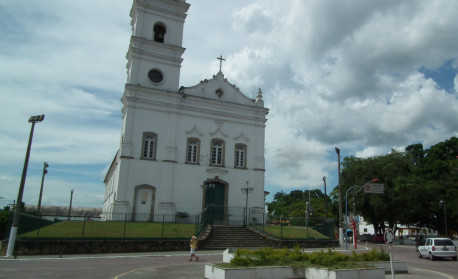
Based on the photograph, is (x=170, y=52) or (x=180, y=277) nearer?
(x=180, y=277)

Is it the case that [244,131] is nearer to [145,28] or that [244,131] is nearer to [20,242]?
[145,28]

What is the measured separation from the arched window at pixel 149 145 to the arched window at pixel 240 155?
23.2ft

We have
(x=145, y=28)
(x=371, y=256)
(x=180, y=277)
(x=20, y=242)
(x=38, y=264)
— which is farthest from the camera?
(x=145, y=28)

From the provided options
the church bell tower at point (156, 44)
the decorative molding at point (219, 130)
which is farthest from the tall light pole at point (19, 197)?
the decorative molding at point (219, 130)

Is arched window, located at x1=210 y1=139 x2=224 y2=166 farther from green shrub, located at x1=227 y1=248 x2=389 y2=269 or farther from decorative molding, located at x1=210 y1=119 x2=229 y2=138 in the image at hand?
green shrub, located at x1=227 y1=248 x2=389 y2=269

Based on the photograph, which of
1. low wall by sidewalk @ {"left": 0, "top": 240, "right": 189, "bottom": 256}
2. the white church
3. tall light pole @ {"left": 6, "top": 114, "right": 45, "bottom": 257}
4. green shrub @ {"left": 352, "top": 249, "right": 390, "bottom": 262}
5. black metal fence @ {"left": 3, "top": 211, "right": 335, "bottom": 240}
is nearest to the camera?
green shrub @ {"left": 352, "top": 249, "right": 390, "bottom": 262}

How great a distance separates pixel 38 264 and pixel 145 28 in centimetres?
2244

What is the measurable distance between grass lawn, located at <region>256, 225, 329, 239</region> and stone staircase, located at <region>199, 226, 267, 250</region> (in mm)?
1358

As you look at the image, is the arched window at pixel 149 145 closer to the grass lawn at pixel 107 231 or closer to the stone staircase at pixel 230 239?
the grass lawn at pixel 107 231

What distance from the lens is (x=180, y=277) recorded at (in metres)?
12.6

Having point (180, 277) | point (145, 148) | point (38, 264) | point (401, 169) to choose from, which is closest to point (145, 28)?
point (145, 148)

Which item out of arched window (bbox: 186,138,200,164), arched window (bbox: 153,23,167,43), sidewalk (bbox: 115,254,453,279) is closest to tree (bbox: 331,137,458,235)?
arched window (bbox: 186,138,200,164)

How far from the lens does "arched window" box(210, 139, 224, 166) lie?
32.5m

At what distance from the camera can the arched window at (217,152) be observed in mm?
32469
